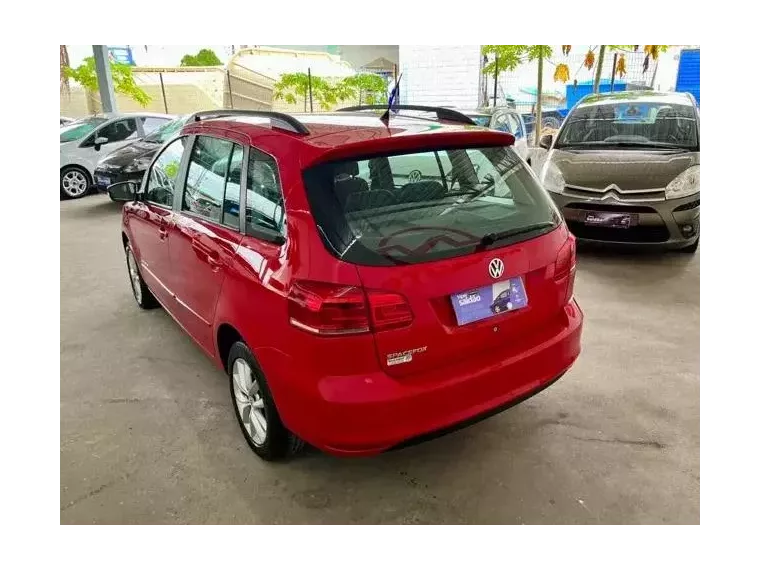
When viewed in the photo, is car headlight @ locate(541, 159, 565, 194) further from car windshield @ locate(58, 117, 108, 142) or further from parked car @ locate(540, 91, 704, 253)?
car windshield @ locate(58, 117, 108, 142)

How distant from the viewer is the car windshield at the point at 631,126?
6.14m

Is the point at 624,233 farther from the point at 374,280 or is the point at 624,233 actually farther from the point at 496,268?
the point at 374,280

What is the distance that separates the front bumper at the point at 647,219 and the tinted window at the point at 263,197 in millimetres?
4043

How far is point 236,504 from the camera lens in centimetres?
240

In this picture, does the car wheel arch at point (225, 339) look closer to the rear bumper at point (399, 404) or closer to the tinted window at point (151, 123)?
the rear bumper at point (399, 404)

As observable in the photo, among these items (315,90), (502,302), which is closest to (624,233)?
(502,302)

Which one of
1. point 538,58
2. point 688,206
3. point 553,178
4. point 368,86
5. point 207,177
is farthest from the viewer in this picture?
point 368,86

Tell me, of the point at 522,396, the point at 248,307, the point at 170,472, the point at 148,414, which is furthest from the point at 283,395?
the point at 148,414

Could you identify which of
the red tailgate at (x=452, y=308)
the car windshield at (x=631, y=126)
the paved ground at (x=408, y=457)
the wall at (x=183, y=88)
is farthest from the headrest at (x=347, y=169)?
the wall at (x=183, y=88)

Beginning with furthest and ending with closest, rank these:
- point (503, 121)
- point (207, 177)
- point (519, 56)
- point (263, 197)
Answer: point (519, 56)
point (503, 121)
point (207, 177)
point (263, 197)

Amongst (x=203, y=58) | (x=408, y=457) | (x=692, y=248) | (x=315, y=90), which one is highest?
(x=203, y=58)

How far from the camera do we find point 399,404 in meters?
2.05

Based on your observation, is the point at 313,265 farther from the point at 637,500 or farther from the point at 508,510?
the point at 637,500

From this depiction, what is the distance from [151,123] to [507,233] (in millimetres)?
10825
